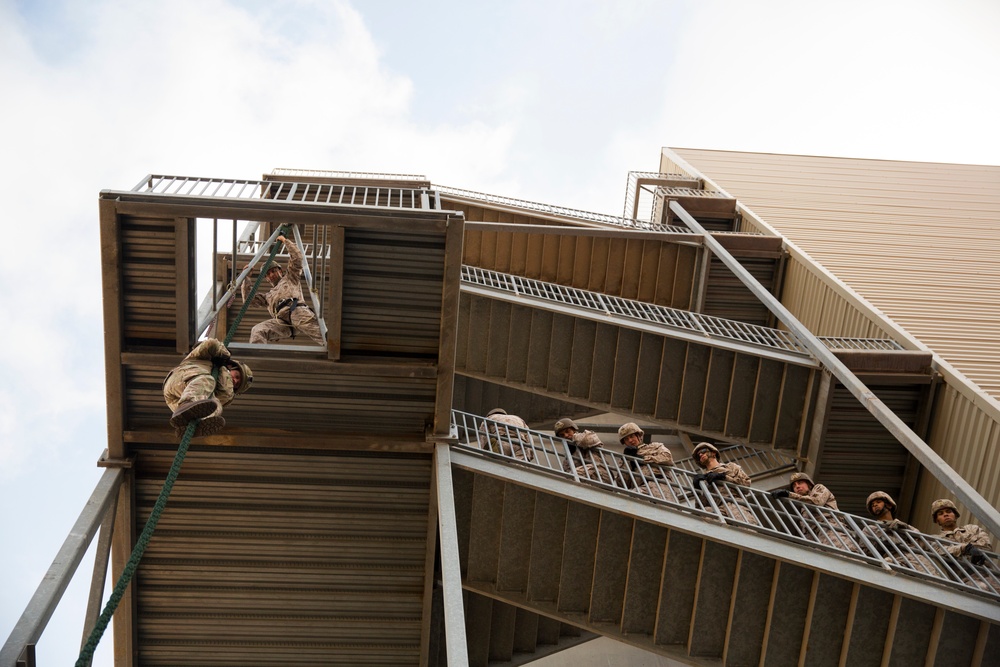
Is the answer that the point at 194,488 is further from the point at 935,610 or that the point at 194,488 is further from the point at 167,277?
the point at 935,610

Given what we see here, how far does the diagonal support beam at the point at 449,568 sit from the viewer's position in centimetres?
664

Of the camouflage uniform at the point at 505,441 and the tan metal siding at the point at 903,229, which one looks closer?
the camouflage uniform at the point at 505,441

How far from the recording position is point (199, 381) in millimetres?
5770

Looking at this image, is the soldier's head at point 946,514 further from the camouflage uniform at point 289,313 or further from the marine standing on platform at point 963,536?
the camouflage uniform at point 289,313

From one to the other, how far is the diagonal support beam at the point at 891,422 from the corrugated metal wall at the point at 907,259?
911mm

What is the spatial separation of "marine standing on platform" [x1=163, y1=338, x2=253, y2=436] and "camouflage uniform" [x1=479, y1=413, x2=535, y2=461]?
3769 mm

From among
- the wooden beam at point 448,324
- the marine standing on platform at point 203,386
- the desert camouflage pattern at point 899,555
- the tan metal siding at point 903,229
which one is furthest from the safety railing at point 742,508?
the tan metal siding at point 903,229

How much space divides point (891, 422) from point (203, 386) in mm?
9242

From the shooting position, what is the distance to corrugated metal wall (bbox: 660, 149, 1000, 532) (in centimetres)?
1202

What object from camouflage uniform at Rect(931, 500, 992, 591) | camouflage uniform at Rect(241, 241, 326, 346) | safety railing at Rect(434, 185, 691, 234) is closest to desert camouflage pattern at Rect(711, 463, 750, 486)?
camouflage uniform at Rect(931, 500, 992, 591)

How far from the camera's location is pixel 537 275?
20531mm

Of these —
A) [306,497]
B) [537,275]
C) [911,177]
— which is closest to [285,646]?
[306,497]

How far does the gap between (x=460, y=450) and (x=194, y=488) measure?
11.2 ft

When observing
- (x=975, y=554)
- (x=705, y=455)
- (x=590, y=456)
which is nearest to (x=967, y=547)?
(x=975, y=554)
